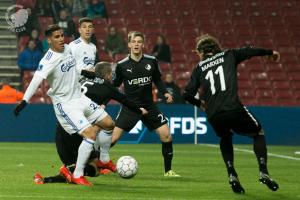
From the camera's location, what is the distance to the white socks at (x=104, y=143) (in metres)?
12.0

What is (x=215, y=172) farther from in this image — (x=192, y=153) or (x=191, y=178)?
(x=192, y=153)

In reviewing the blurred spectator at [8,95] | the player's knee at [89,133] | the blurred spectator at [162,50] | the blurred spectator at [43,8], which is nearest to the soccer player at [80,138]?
the player's knee at [89,133]

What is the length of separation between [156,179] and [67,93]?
1.90 metres

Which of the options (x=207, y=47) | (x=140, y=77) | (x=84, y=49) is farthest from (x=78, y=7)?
(x=207, y=47)

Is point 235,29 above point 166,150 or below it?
above

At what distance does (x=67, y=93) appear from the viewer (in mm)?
10383

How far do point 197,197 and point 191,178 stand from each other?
2344mm

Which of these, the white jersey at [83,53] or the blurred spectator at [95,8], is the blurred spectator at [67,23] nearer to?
the blurred spectator at [95,8]

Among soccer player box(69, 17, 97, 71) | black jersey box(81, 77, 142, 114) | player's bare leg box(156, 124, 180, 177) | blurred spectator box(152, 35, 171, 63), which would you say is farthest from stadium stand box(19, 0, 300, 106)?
black jersey box(81, 77, 142, 114)

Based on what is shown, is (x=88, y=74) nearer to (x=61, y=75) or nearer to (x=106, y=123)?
(x=61, y=75)

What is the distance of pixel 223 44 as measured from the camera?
25.7 metres

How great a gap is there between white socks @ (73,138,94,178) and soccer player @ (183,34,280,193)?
1.38m

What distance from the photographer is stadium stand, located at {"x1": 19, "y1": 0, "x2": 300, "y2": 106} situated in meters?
24.8

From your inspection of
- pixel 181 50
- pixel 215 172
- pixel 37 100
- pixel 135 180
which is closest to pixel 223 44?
pixel 181 50
